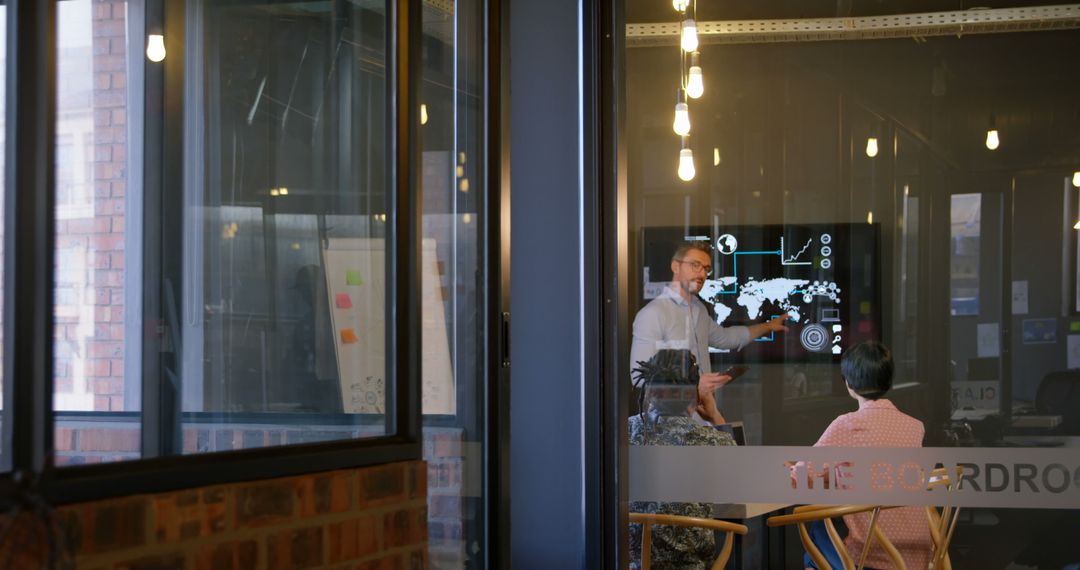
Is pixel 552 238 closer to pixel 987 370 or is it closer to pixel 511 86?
pixel 511 86

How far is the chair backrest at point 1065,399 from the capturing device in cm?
330

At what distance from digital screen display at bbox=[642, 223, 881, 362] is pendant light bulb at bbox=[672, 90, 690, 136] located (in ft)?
0.99

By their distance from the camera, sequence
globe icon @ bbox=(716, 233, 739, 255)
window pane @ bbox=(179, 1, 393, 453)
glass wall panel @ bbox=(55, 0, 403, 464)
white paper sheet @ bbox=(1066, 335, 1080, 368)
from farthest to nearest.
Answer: globe icon @ bbox=(716, 233, 739, 255), white paper sheet @ bbox=(1066, 335, 1080, 368), window pane @ bbox=(179, 1, 393, 453), glass wall panel @ bbox=(55, 0, 403, 464)

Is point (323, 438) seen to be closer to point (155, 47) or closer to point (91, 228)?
point (91, 228)

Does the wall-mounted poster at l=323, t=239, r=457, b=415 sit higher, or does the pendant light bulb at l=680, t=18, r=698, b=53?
the pendant light bulb at l=680, t=18, r=698, b=53

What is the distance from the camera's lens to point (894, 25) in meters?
3.42

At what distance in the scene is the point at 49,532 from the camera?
65.8 inches

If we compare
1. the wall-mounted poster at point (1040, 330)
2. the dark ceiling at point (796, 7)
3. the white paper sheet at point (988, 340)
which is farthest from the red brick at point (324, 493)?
the wall-mounted poster at point (1040, 330)

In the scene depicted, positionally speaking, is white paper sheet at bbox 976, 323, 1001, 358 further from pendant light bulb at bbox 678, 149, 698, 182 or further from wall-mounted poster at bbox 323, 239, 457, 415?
wall-mounted poster at bbox 323, 239, 457, 415

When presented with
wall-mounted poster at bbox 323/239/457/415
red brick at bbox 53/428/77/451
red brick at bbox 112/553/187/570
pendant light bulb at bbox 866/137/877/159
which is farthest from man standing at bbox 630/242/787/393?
red brick at bbox 53/428/77/451

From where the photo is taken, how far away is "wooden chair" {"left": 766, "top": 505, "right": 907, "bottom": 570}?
11.1 feet

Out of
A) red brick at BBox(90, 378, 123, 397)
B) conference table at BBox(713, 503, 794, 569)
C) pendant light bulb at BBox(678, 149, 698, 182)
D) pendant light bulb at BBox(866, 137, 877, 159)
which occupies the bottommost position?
conference table at BBox(713, 503, 794, 569)

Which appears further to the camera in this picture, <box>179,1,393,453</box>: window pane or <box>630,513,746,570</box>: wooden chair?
<box>630,513,746,570</box>: wooden chair

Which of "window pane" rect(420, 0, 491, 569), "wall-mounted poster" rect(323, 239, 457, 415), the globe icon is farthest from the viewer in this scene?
the globe icon
